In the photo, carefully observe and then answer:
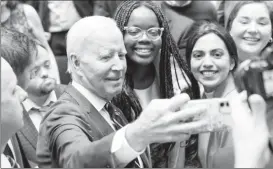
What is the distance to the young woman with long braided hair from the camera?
3.28m

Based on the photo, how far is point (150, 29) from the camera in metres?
3.27

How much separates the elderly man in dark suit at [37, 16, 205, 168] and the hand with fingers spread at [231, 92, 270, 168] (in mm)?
215

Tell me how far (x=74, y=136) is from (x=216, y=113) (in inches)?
19.1

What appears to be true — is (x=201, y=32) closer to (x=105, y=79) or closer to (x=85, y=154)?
(x=105, y=79)

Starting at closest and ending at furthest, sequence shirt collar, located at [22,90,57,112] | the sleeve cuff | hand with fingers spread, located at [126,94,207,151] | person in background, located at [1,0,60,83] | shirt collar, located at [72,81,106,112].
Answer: hand with fingers spread, located at [126,94,207,151] < the sleeve cuff < shirt collar, located at [72,81,106,112] < shirt collar, located at [22,90,57,112] < person in background, located at [1,0,60,83]

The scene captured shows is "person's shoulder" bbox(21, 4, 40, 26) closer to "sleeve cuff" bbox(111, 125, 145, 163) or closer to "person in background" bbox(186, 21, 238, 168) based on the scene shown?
"person in background" bbox(186, 21, 238, 168)

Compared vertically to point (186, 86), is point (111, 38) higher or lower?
higher

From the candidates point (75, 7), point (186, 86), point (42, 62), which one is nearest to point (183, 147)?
point (186, 86)

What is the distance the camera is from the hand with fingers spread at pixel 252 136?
1672mm

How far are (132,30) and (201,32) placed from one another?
0.35 m

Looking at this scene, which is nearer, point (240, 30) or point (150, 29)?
point (150, 29)

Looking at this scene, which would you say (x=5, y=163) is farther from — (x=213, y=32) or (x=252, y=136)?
(x=213, y=32)

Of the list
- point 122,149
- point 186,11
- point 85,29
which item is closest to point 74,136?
point 122,149

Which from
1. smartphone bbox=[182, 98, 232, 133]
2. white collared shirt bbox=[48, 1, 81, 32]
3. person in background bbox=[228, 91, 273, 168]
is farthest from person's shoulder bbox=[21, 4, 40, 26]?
person in background bbox=[228, 91, 273, 168]
